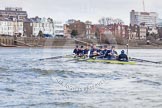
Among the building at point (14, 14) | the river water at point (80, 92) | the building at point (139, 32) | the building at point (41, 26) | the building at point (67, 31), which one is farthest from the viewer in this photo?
the building at point (139, 32)

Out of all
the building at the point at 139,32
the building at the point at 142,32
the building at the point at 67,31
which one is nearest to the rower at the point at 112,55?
the building at the point at 67,31

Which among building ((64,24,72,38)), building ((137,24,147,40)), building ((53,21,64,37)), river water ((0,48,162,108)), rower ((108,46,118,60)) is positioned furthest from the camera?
building ((137,24,147,40))

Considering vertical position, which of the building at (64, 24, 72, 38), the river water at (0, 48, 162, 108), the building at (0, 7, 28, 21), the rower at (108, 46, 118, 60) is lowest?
the river water at (0, 48, 162, 108)

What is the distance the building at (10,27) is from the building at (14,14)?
4.75 m

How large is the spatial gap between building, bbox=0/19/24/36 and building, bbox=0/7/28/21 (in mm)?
4754

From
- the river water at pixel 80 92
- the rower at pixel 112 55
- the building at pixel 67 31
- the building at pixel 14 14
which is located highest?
the building at pixel 14 14

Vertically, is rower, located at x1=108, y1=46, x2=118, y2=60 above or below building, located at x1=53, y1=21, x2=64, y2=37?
below

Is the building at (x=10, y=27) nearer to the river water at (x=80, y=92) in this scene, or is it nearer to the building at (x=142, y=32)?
the building at (x=142, y=32)

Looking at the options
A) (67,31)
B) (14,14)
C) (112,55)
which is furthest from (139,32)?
(112,55)

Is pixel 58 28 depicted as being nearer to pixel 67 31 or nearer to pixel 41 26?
pixel 67 31

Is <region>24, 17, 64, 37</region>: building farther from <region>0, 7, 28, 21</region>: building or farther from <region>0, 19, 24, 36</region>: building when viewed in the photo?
<region>0, 7, 28, 21</region>: building

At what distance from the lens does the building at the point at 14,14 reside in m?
164

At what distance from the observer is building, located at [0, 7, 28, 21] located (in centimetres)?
16350

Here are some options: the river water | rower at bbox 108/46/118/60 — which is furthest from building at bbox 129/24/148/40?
the river water
